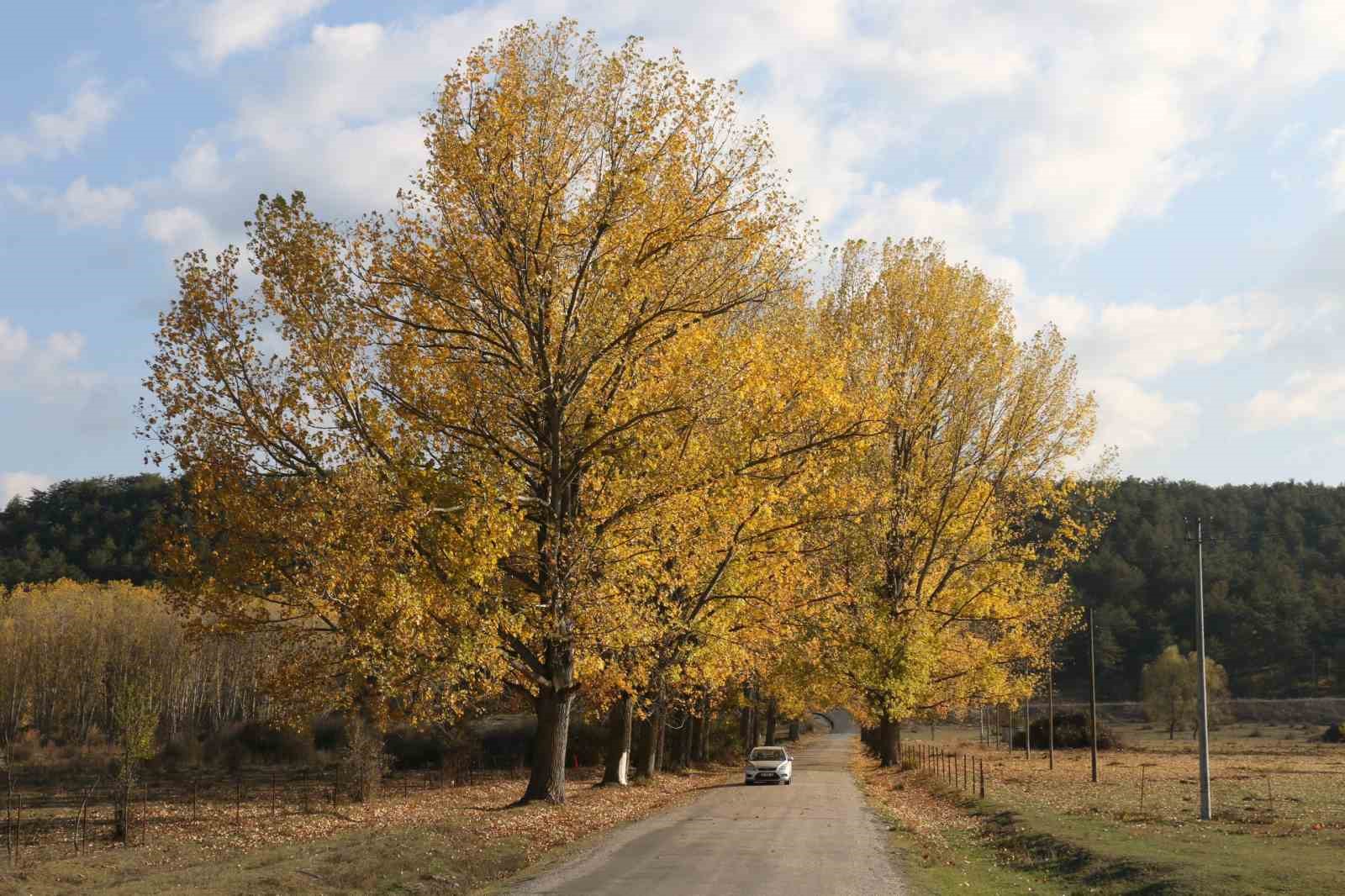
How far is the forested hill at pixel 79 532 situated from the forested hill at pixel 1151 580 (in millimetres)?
143

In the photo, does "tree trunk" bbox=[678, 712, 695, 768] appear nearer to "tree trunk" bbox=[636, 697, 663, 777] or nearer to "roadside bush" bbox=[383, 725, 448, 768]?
"tree trunk" bbox=[636, 697, 663, 777]

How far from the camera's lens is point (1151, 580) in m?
134

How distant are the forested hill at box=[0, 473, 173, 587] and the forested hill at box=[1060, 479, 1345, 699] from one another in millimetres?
105075

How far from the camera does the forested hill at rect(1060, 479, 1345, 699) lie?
412ft

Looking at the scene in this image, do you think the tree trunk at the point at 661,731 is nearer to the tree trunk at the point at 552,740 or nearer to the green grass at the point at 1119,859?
the tree trunk at the point at 552,740

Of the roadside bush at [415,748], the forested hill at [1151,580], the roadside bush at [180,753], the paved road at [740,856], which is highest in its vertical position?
the forested hill at [1151,580]

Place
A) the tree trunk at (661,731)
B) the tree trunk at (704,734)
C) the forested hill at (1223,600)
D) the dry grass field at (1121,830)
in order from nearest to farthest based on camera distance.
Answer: the dry grass field at (1121,830) < the tree trunk at (661,731) < the tree trunk at (704,734) < the forested hill at (1223,600)

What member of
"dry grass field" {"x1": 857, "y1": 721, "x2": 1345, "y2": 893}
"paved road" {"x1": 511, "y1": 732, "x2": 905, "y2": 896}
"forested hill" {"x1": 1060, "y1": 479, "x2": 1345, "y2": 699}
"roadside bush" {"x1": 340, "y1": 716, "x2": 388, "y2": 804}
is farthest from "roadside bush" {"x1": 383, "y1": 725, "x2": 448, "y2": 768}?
"forested hill" {"x1": 1060, "y1": 479, "x2": 1345, "y2": 699}

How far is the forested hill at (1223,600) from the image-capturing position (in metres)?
126

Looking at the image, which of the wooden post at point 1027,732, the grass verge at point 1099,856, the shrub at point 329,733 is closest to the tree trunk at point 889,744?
the wooden post at point 1027,732

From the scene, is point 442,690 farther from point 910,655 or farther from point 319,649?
point 910,655

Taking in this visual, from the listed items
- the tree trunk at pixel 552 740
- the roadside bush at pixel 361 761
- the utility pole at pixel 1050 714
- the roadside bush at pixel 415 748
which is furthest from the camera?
the roadside bush at pixel 415 748

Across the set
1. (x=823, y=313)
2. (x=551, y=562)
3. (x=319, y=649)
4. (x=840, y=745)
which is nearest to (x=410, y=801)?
(x=319, y=649)

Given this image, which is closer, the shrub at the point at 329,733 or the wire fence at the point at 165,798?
the wire fence at the point at 165,798
